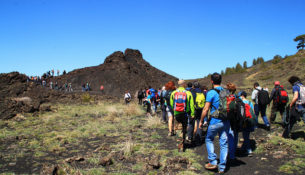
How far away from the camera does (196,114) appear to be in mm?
6695

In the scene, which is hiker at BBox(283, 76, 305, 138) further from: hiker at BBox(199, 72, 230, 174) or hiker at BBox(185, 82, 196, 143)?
hiker at BBox(199, 72, 230, 174)

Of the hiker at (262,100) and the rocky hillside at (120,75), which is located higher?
the rocky hillside at (120,75)

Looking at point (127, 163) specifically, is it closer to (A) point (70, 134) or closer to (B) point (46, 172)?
(B) point (46, 172)

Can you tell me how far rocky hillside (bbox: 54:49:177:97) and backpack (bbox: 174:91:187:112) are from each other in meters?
35.5

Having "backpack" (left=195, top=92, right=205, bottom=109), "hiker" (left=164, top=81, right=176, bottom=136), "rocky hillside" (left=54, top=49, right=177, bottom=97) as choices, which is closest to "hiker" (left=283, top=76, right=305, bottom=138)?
"backpack" (left=195, top=92, right=205, bottom=109)

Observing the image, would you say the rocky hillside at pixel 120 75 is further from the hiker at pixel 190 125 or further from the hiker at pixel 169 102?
the hiker at pixel 190 125

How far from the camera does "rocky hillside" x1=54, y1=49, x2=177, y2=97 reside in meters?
44.4

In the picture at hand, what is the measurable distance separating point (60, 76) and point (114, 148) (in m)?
45.3

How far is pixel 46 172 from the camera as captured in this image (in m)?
4.62

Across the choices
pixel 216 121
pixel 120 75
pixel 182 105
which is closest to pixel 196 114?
pixel 182 105

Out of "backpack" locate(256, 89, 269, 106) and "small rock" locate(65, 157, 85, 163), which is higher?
"backpack" locate(256, 89, 269, 106)

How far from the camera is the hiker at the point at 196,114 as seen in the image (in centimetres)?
638

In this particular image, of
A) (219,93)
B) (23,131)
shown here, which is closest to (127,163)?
(219,93)

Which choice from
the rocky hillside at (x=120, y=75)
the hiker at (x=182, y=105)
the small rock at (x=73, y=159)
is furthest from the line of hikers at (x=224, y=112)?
the rocky hillside at (x=120, y=75)
